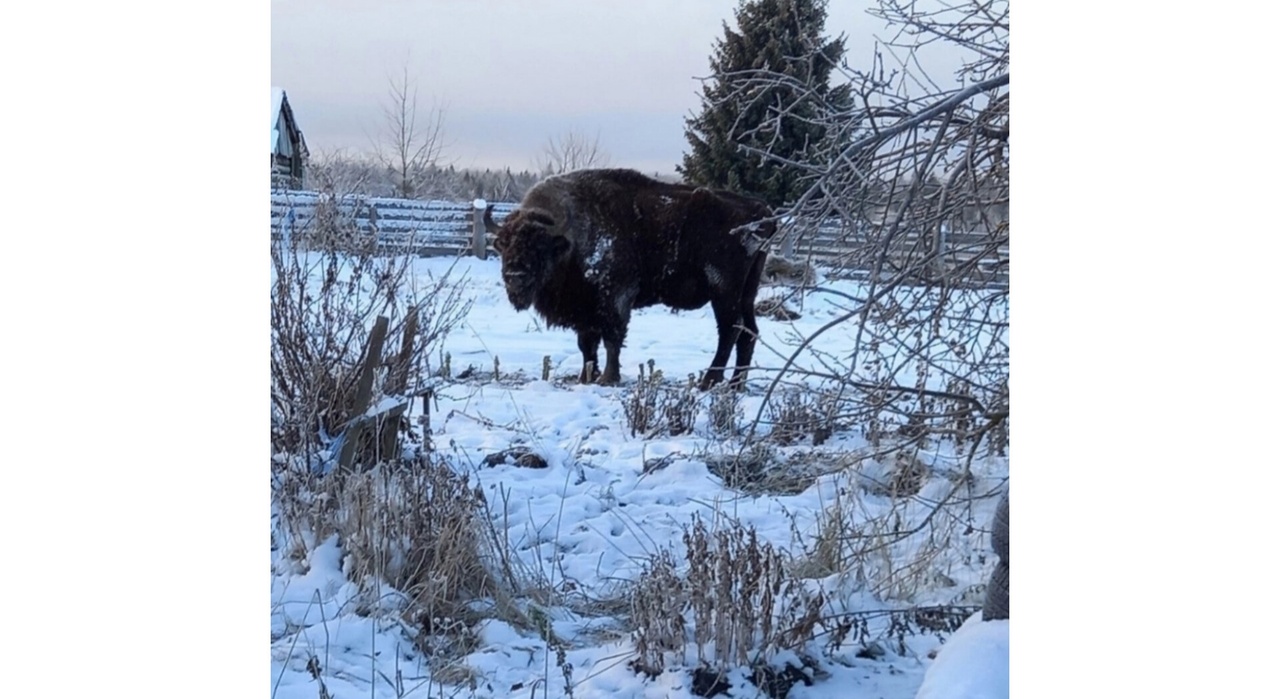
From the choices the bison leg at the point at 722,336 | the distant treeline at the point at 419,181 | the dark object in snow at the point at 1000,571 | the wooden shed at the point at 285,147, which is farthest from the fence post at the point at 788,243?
the wooden shed at the point at 285,147

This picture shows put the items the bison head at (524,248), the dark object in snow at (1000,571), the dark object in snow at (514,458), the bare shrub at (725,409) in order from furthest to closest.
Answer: the bison head at (524,248) → the dark object in snow at (514,458) → the bare shrub at (725,409) → the dark object in snow at (1000,571)

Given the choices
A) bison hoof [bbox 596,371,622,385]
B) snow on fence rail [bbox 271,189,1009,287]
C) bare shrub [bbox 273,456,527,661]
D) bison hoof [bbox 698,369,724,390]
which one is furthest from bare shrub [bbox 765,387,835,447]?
bare shrub [bbox 273,456,527,661]

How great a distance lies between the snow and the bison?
2.43ft

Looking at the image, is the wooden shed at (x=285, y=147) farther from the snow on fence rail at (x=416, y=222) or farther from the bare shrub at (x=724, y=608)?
the bare shrub at (x=724, y=608)

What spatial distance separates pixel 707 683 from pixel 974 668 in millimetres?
550

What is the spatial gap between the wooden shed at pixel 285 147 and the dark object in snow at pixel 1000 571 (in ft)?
5.79

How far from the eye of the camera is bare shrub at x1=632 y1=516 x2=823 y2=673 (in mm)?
2184

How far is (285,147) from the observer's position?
92.9 inches

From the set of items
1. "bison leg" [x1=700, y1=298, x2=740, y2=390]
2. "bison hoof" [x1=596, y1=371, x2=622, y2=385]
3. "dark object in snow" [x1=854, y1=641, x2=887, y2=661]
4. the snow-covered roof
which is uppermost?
the snow-covered roof

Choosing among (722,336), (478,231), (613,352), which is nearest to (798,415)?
(722,336)

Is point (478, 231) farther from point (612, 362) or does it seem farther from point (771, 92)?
point (771, 92)

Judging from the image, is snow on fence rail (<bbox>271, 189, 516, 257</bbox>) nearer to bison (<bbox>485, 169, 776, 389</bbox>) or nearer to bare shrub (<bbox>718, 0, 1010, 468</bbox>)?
bison (<bbox>485, 169, 776, 389</bbox>)

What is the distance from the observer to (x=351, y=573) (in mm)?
2441

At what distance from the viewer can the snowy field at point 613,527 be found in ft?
7.23
